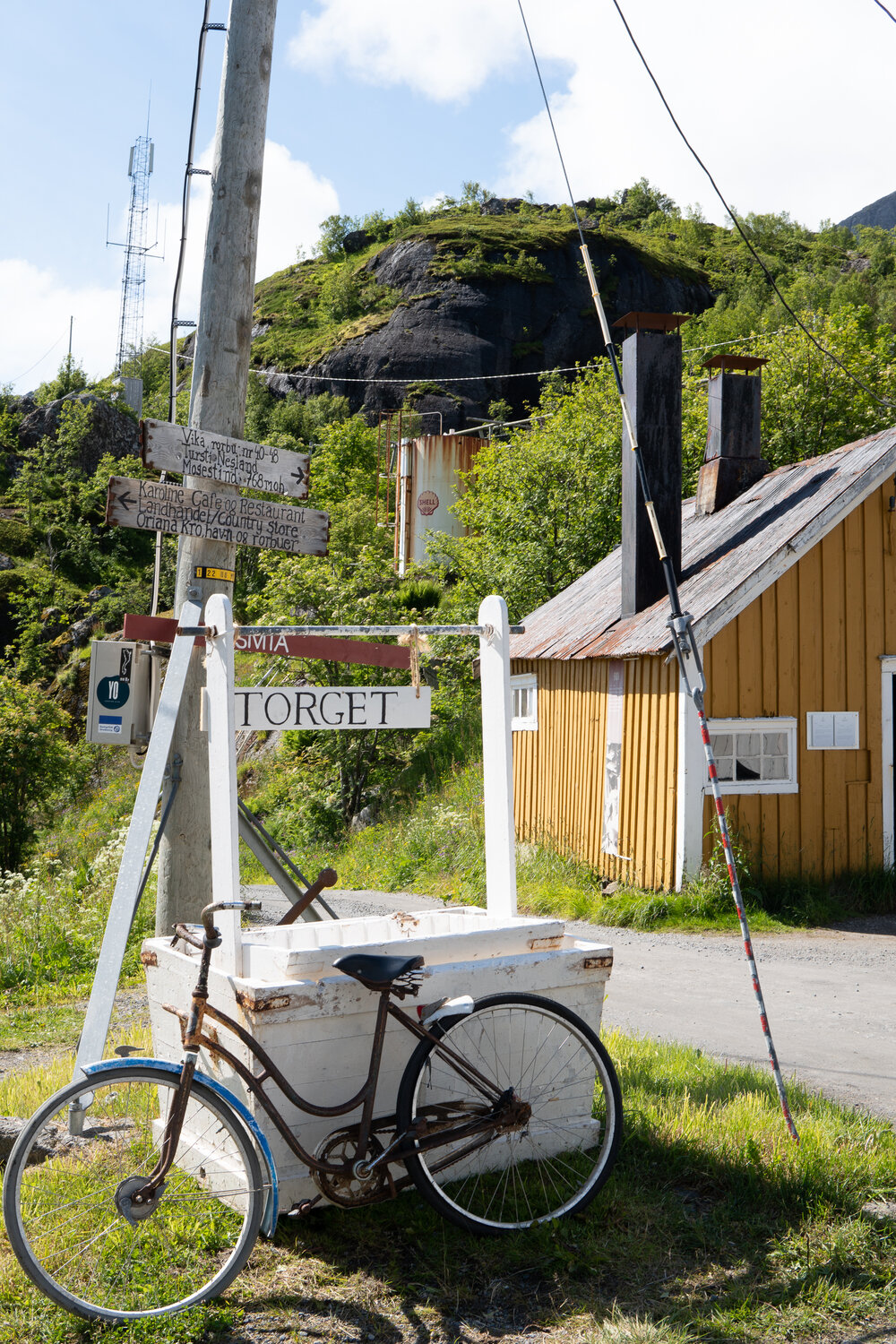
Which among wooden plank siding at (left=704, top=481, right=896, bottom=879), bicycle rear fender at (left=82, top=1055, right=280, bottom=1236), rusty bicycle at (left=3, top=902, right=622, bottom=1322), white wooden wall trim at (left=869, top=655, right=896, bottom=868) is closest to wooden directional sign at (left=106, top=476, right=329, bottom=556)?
rusty bicycle at (left=3, top=902, right=622, bottom=1322)

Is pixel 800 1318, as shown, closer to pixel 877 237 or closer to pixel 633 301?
pixel 633 301

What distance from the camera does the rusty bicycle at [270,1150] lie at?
326 centimetres

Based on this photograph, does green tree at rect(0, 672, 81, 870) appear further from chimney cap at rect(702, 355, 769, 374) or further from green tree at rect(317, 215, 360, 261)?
green tree at rect(317, 215, 360, 261)

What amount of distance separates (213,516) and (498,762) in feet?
5.61

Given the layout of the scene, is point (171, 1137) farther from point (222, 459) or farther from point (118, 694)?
point (222, 459)

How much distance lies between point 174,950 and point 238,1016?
59cm

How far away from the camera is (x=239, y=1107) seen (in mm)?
3342

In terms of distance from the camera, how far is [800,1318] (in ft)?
10.5

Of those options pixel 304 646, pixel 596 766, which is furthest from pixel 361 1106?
pixel 596 766

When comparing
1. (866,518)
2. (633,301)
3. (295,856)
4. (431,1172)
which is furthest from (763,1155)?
(633,301)

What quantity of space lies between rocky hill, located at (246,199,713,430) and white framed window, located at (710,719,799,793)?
4557 centimetres

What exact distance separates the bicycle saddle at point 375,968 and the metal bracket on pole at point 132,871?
2.51ft

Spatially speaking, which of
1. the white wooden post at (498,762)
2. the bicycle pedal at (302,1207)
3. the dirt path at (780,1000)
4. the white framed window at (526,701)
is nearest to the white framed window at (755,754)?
the dirt path at (780,1000)

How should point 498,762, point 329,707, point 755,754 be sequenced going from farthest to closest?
point 755,754, point 498,762, point 329,707
